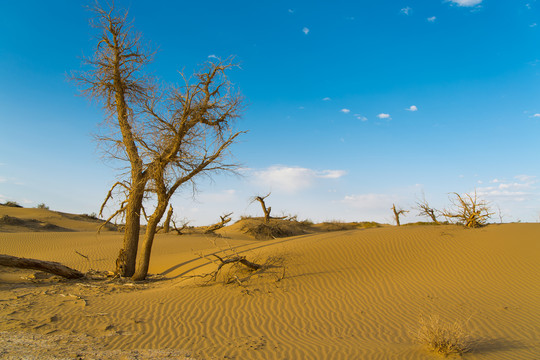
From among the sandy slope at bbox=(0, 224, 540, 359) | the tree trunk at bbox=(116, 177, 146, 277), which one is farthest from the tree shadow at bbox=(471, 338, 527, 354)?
the tree trunk at bbox=(116, 177, 146, 277)

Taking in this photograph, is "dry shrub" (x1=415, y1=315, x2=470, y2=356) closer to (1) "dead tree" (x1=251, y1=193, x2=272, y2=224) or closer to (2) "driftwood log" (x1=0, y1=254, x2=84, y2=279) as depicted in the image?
(2) "driftwood log" (x1=0, y1=254, x2=84, y2=279)

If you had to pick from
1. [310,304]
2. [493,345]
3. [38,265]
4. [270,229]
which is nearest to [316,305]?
[310,304]

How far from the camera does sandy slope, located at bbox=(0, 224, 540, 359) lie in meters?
5.19

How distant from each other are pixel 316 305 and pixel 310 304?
14 centimetres

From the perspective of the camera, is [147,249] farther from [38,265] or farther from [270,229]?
[270,229]

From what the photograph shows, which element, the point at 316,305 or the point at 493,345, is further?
the point at 316,305

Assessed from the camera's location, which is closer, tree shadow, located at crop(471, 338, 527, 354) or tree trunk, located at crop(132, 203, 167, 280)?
tree shadow, located at crop(471, 338, 527, 354)

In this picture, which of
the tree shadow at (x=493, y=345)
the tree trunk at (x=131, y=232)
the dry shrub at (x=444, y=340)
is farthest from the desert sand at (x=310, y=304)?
the tree trunk at (x=131, y=232)

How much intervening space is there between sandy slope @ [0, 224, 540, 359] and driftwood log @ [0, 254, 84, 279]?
0.50m

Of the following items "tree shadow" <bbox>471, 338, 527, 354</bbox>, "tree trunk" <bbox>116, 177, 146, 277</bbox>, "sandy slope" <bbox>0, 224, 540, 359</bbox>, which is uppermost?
"tree trunk" <bbox>116, 177, 146, 277</bbox>

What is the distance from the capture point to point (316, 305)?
750 centimetres

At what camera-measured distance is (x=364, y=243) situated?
1203 centimetres

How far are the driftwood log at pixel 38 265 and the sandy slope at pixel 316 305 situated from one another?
0.50 metres

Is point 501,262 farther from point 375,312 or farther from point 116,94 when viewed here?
point 116,94
